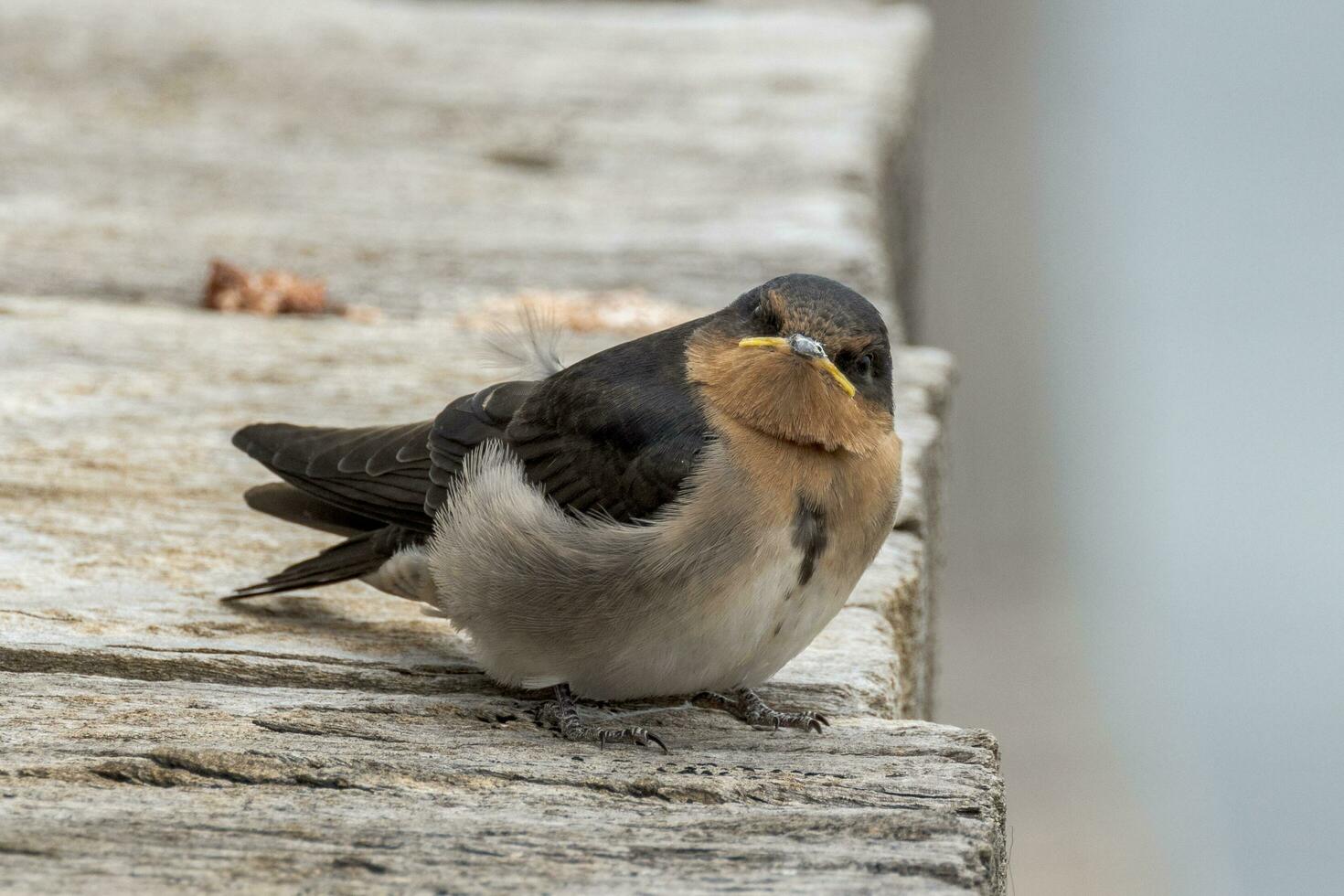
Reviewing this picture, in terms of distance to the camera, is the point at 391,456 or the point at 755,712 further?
the point at 391,456

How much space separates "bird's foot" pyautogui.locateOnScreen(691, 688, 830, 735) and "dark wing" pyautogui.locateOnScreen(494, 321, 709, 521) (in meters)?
0.52

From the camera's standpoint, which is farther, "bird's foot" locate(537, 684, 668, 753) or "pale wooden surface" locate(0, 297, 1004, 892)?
"bird's foot" locate(537, 684, 668, 753)

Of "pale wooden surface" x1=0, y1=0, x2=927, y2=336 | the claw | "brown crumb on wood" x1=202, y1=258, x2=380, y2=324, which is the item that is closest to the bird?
the claw

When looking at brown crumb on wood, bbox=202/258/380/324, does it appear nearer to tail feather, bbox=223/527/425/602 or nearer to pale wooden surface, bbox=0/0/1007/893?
pale wooden surface, bbox=0/0/1007/893

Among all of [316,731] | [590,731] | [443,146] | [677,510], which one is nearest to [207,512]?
[316,731]

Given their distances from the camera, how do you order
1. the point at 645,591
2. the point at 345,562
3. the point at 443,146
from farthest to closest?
the point at 443,146 → the point at 345,562 → the point at 645,591

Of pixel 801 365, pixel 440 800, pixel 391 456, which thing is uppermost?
pixel 801 365

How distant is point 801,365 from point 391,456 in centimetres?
107

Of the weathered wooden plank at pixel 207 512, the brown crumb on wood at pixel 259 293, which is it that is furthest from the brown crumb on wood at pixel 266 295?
the weathered wooden plank at pixel 207 512

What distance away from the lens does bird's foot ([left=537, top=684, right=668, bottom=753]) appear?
10.6 feet

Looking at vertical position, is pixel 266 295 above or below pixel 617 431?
above

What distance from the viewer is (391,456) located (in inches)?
151

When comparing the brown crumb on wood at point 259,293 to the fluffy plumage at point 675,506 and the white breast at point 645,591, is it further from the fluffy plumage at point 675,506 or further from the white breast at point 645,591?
the white breast at point 645,591

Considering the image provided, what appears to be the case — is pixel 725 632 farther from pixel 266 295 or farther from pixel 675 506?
pixel 266 295
